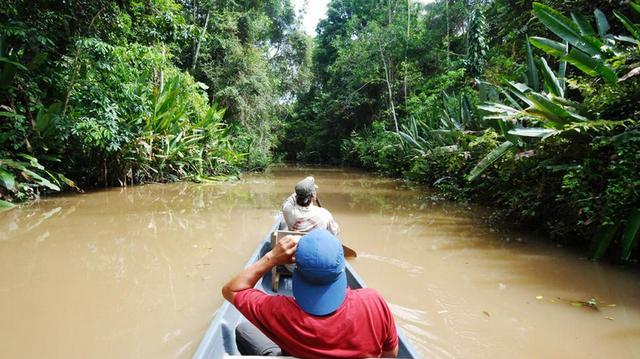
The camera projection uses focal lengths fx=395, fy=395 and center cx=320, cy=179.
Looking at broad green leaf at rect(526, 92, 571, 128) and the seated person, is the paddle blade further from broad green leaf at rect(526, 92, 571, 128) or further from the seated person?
broad green leaf at rect(526, 92, 571, 128)

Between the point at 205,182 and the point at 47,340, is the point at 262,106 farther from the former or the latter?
the point at 47,340

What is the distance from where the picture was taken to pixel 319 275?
4.71 ft

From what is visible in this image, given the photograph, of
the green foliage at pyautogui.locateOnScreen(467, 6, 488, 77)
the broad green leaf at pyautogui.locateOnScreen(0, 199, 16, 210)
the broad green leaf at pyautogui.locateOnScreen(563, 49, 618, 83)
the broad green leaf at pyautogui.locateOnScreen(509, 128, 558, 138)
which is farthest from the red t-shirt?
the green foliage at pyautogui.locateOnScreen(467, 6, 488, 77)

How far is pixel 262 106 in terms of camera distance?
709 inches

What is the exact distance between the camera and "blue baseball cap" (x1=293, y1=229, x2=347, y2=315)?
1437mm

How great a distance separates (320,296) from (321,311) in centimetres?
6

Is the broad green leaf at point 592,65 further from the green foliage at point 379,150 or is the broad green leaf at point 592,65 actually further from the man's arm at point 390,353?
the green foliage at point 379,150

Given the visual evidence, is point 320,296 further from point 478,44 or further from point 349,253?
point 478,44

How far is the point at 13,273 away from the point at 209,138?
30.3ft

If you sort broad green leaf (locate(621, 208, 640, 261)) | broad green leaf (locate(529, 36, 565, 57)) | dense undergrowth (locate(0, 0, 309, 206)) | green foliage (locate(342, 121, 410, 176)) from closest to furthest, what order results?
1. broad green leaf (locate(621, 208, 640, 261))
2. broad green leaf (locate(529, 36, 565, 57))
3. dense undergrowth (locate(0, 0, 309, 206))
4. green foliage (locate(342, 121, 410, 176))

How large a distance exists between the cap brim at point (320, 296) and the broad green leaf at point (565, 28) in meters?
4.93

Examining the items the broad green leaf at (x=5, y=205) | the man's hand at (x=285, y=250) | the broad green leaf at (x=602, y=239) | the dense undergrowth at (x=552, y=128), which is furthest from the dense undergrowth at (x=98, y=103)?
the broad green leaf at (x=602, y=239)

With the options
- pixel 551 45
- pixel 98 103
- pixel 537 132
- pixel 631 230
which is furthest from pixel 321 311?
pixel 98 103

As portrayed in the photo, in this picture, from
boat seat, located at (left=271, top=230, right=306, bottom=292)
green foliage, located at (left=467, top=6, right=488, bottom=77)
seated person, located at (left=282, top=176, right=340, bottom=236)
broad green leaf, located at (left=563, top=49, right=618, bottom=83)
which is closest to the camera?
boat seat, located at (left=271, top=230, right=306, bottom=292)
